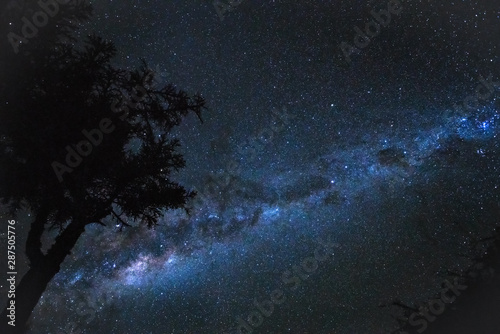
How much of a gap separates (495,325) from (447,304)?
1525mm

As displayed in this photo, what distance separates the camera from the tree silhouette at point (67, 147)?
734 centimetres

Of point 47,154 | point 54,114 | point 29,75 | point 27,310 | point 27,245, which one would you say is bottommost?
point 27,310

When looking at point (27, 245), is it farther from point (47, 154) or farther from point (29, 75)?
point (29, 75)

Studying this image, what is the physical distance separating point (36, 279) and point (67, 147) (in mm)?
2184

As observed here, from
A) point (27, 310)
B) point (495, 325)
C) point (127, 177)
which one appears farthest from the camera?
point (495, 325)

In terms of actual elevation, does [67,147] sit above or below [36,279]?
above

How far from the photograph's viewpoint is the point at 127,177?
772 cm

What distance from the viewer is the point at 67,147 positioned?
7.33m

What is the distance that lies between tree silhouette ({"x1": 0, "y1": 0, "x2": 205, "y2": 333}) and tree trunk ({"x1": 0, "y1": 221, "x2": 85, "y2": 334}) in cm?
1

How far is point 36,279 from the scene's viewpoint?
24.2 feet

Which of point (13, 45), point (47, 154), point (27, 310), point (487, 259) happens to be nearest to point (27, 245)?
point (27, 310)

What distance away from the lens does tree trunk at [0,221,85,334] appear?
7027 millimetres

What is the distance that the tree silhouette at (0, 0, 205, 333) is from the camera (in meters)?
7.34

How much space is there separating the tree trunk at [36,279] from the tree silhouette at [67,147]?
1 cm
